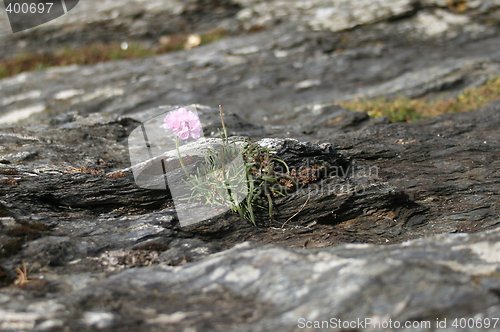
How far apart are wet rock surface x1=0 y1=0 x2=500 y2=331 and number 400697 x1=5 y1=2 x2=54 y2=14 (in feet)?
21.7

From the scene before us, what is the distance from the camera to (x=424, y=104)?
14086 mm

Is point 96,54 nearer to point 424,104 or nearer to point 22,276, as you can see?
point 424,104

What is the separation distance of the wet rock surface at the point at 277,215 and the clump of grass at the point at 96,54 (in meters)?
3.21

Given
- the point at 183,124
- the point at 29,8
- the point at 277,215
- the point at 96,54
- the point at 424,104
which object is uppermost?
the point at 29,8

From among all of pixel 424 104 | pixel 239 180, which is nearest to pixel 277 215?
pixel 239 180

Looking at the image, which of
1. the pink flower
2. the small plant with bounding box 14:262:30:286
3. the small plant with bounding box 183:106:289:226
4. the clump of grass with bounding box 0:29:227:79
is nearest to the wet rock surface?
the small plant with bounding box 14:262:30:286

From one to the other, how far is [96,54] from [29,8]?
14.7ft

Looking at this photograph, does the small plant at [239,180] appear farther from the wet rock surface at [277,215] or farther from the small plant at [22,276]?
the small plant at [22,276]

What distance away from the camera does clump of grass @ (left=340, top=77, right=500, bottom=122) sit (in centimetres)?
1342

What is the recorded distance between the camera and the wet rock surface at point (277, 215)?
499 cm

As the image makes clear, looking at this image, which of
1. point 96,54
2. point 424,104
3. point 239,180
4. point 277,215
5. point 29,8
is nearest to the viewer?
point 239,180

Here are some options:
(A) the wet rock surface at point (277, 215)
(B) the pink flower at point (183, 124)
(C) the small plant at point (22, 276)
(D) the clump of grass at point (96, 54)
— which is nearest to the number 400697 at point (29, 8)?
(D) the clump of grass at point (96, 54)

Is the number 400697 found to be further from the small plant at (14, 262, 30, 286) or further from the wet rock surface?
the small plant at (14, 262, 30, 286)

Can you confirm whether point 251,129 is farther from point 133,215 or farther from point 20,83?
point 20,83
